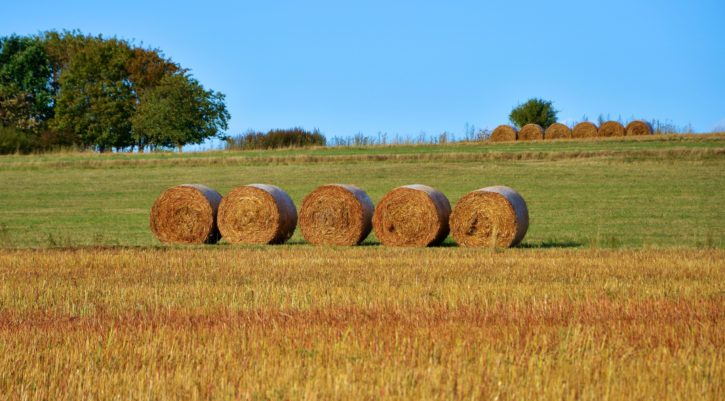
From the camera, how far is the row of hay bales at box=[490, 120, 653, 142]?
163 ft

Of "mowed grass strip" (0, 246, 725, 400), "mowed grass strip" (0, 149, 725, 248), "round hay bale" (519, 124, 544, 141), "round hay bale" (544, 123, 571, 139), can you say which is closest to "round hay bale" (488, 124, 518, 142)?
Answer: "round hay bale" (519, 124, 544, 141)

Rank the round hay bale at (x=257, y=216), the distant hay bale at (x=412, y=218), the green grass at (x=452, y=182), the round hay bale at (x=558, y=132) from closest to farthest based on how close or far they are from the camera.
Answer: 1. the distant hay bale at (x=412, y=218)
2. the round hay bale at (x=257, y=216)
3. the green grass at (x=452, y=182)
4. the round hay bale at (x=558, y=132)

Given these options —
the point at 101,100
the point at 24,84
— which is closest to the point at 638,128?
the point at 101,100

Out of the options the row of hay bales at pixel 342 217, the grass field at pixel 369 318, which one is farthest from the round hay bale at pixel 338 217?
the grass field at pixel 369 318

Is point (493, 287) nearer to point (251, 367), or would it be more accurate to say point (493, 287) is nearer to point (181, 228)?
point (251, 367)

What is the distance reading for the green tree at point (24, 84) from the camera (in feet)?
232

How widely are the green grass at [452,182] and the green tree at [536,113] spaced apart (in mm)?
23024

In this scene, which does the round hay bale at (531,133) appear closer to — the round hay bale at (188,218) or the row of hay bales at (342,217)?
the row of hay bales at (342,217)

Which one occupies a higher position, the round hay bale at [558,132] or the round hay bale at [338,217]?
the round hay bale at [558,132]

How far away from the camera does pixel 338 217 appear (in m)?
19.8

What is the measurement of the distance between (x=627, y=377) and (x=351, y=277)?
617 centimetres

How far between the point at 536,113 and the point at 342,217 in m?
51.7

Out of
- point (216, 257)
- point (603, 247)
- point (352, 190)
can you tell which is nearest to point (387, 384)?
point (216, 257)

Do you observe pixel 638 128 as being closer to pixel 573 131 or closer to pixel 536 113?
pixel 573 131
